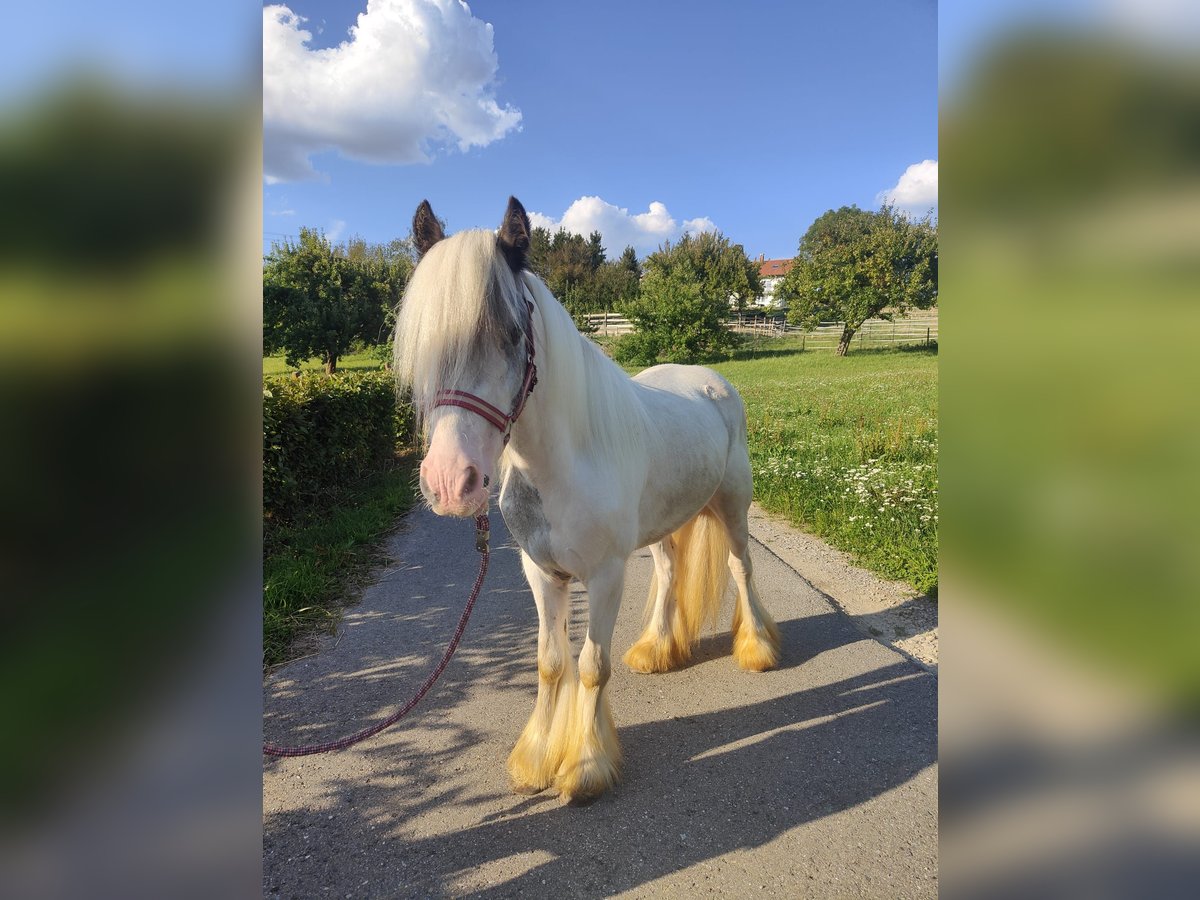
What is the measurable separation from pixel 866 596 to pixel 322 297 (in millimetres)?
16756

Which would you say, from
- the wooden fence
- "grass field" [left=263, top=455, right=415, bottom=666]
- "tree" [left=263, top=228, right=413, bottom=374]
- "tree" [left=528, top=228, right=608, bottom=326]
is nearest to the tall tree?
"tree" [left=528, top=228, right=608, bottom=326]

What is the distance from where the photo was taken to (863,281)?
30.3 metres

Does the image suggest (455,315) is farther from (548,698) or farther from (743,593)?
(743,593)

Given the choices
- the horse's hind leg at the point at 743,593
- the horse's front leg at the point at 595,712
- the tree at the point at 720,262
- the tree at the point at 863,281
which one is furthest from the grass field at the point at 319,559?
the tree at the point at 720,262

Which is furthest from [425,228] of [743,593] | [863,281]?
[863,281]

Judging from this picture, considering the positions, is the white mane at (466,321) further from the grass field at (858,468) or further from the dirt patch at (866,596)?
the grass field at (858,468)

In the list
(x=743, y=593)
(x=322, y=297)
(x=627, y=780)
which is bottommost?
(x=627, y=780)

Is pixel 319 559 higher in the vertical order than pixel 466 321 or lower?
lower

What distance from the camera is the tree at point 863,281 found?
2928 centimetres

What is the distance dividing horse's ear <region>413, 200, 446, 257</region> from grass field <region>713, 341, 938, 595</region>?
436 cm

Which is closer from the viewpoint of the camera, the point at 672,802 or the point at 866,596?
the point at 672,802

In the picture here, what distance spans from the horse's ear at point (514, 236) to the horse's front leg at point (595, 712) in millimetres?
1275
